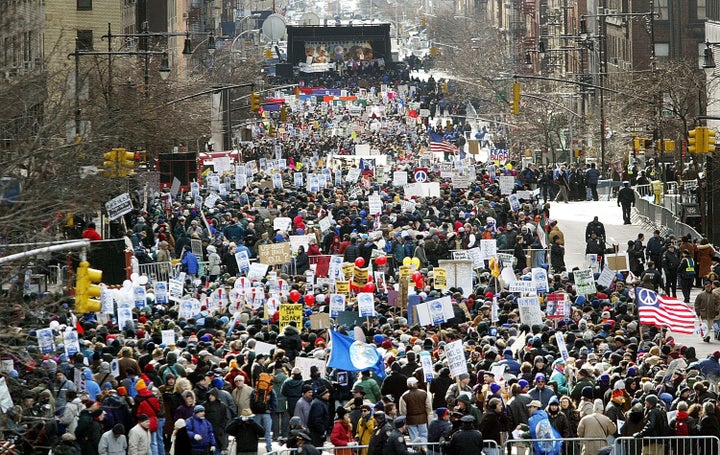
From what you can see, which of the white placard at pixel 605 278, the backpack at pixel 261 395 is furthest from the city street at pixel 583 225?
the backpack at pixel 261 395

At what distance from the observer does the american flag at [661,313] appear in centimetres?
2705

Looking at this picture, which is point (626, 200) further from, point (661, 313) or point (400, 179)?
point (661, 313)

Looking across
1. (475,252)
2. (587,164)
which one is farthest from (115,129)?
(587,164)

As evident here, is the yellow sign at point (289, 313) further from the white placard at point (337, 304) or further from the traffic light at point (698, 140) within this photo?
the traffic light at point (698, 140)

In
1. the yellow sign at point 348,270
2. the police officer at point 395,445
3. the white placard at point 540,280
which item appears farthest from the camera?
the yellow sign at point 348,270

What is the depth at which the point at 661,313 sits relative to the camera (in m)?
27.1

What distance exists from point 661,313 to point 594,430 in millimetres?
5690

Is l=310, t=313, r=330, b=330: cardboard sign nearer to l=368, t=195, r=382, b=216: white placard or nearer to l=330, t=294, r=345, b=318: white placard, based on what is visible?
l=330, t=294, r=345, b=318: white placard

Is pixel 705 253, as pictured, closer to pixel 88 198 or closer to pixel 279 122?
pixel 88 198

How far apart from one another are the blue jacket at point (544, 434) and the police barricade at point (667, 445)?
67 cm

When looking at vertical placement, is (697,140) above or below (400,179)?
above

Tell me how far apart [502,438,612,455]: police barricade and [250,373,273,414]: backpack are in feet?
10.6

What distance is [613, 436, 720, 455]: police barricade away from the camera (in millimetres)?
21312

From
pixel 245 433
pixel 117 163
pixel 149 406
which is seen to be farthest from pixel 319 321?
pixel 117 163
